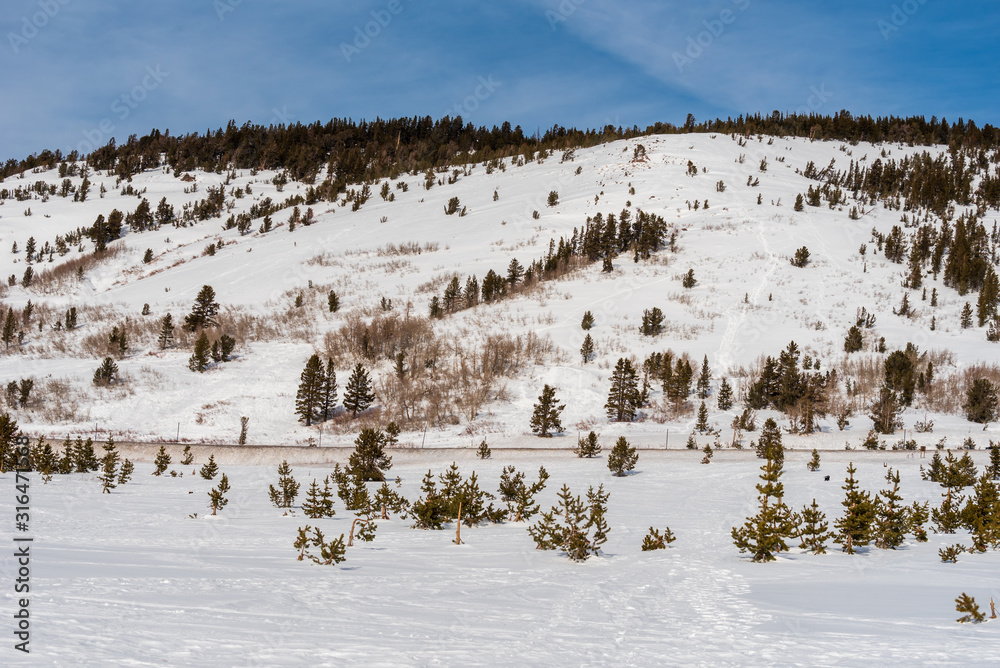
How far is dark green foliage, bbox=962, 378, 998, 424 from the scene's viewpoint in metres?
33.2

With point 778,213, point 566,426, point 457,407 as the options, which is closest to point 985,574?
point 566,426

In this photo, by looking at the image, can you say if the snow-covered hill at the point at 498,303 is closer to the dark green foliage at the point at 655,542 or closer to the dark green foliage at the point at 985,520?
the dark green foliage at the point at 985,520

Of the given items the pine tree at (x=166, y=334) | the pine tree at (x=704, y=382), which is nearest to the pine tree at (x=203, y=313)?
the pine tree at (x=166, y=334)

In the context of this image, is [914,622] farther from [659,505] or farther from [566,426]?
[566,426]

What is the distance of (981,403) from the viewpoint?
110 feet

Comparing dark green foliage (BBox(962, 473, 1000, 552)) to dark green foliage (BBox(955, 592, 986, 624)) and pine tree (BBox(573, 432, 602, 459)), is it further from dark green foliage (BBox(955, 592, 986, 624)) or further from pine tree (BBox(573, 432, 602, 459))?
pine tree (BBox(573, 432, 602, 459))

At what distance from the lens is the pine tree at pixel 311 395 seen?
123 feet

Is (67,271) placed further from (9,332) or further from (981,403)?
(981,403)

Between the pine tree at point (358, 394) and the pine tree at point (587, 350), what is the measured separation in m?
15.1

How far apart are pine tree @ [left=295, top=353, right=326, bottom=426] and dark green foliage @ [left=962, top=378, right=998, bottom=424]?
124ft

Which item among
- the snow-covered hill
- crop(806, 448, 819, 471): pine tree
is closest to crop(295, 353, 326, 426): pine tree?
the snow-covered hill

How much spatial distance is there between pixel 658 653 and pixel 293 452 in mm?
25795

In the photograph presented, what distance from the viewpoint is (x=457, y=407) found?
38.6 meters

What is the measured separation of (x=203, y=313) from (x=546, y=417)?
32.3 metres
